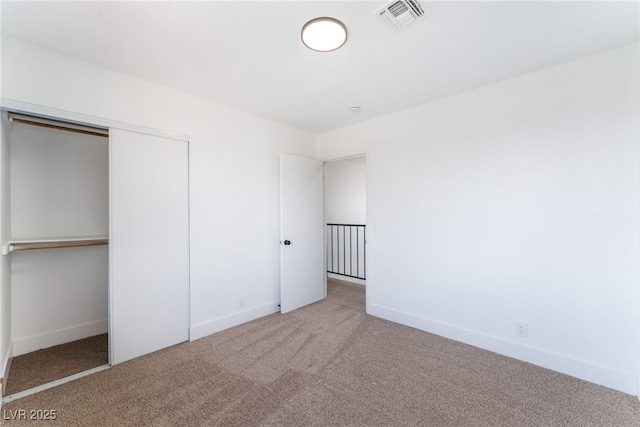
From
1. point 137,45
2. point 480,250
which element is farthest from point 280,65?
point 480,250

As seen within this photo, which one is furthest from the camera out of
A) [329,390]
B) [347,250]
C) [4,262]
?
[347,250]

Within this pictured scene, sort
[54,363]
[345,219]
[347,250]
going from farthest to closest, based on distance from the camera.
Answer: [345,219] → [347,250] → [54,363]

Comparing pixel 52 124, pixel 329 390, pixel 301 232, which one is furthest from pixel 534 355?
pixel 52 124

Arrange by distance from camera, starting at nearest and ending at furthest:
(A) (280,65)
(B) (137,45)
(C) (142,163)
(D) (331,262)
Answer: (B) (137,45) < (A) (280,65) < (C) (142,163) < (D) (331,262)

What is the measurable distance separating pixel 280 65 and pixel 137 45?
3.45 ft

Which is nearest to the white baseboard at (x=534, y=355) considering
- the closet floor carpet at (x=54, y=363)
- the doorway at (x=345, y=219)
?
the doorway at (x=345, y=219)

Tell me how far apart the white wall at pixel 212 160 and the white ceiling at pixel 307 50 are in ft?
0.50

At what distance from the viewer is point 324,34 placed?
1789 millimetres

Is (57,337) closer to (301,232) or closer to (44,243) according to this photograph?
(44,243)

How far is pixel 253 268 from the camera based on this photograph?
3.31m

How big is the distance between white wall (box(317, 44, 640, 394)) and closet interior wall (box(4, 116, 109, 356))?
10.9 ft

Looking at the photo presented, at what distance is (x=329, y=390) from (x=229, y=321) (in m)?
1.55

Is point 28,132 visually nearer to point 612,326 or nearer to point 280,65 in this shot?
point 280,65

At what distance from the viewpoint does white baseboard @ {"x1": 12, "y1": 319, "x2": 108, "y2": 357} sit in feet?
7.95
